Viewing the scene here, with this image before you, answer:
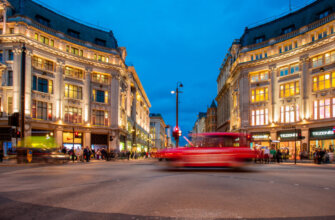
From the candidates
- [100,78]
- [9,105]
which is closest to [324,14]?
[100,78]

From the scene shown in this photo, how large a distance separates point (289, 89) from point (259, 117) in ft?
21.9

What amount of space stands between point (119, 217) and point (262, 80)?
4820cm

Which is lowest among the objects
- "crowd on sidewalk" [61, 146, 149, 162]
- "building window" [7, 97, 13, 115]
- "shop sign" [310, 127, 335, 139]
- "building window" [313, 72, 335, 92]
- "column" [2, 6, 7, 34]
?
"crowd on sidewalk" [61, 146, 149, 162]

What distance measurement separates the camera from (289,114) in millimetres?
45531

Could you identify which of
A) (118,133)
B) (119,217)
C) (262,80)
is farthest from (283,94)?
(119,217)

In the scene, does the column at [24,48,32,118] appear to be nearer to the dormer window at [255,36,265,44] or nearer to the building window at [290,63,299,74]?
the dormer window at [255,36,265,44]

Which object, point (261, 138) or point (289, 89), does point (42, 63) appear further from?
point (289, 89)

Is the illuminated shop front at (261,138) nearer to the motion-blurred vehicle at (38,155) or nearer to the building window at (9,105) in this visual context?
the motion-blurred vehicle at (38,155)

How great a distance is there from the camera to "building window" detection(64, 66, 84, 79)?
153ft

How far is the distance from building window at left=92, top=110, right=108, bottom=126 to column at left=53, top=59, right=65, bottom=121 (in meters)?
6.40

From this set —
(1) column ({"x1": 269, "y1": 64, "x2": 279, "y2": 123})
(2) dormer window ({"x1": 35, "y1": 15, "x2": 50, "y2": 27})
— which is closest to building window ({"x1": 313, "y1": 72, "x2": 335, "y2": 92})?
(1) column ({"x1": 269, "y1": 64, "x2": 279, "y2": 123})

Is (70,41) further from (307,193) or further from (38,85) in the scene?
(307,193)

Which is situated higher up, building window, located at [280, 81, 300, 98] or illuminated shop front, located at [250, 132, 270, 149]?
building window, located at [280, 81, 300, 98]

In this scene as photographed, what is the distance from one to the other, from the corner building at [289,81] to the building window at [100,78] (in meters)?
23.0
